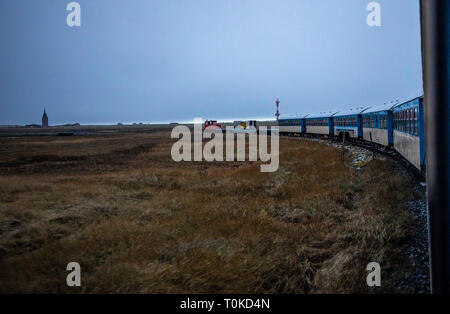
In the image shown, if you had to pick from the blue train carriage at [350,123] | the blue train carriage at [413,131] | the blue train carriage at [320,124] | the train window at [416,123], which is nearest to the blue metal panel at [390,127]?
the blue train carriage at [413,131]

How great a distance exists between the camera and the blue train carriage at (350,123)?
25156 millimetres

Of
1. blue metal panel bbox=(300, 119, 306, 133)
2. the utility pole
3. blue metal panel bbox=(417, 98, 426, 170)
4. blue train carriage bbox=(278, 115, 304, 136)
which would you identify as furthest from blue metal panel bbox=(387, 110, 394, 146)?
blue train carriage bbox=(278, 115, 304, 136)

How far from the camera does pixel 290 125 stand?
47281mm

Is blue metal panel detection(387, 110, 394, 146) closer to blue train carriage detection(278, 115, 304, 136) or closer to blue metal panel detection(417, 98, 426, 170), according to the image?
blue metal panel detection(417, 98, 426, 170)

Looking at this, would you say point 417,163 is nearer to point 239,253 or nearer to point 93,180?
point 239,253

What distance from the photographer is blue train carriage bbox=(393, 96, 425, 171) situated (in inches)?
376

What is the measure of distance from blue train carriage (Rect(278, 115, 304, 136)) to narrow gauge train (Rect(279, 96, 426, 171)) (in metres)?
0.19

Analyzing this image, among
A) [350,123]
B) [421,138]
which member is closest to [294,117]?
[350,123]

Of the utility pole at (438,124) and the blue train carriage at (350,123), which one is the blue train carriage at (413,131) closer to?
the utility pole at (438,124)

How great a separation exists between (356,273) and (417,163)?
26.4 feet

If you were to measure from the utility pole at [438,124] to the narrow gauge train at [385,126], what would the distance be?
336 inches

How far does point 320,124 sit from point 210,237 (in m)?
33.8

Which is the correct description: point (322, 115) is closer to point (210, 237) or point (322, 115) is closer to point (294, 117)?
point (294, 117)

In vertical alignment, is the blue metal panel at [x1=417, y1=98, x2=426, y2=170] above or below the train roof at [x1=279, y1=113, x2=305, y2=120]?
below
